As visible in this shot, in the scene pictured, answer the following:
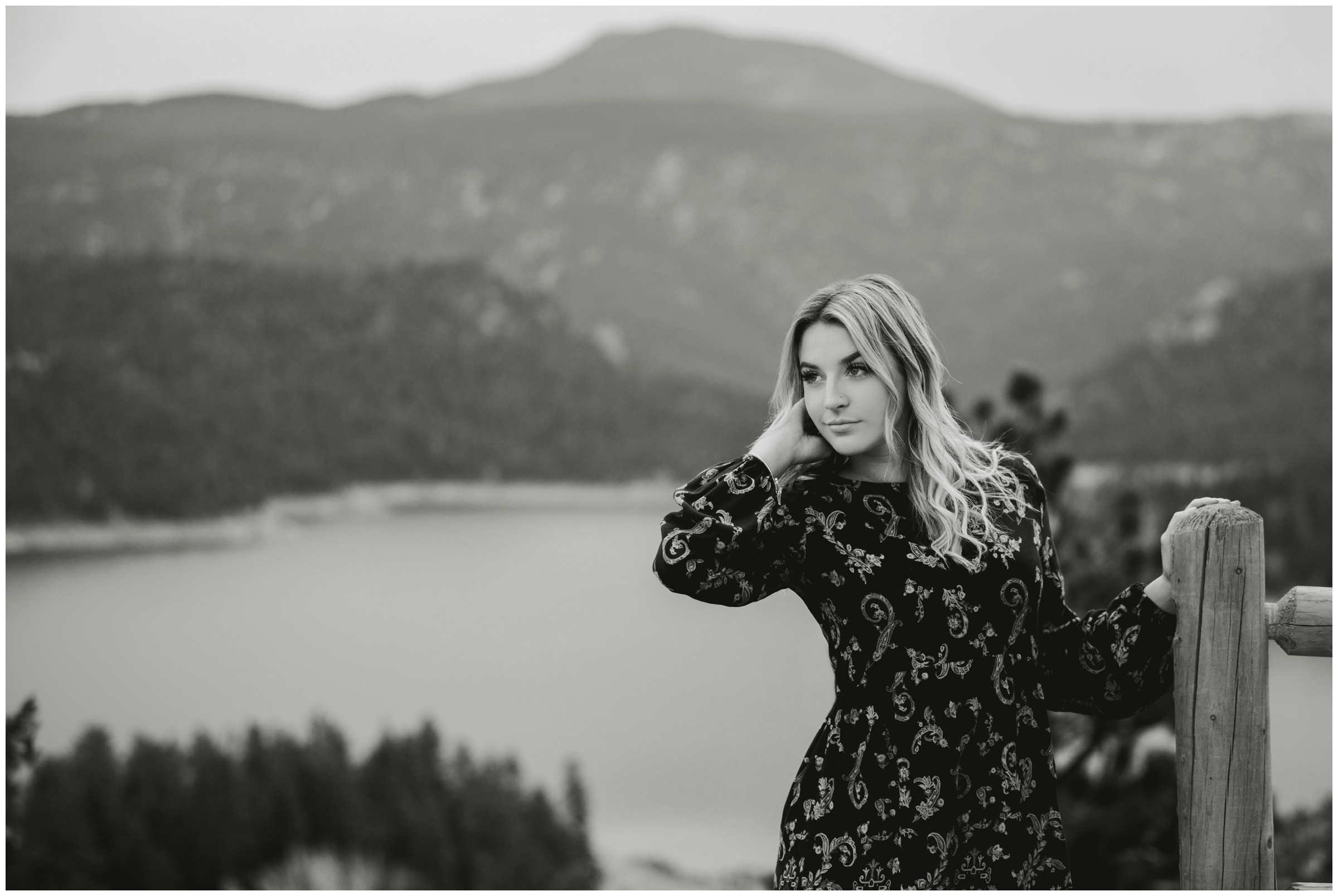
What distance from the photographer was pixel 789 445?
4.11ft

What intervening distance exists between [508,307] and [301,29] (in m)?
2.36

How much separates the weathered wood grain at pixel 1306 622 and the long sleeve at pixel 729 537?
58 cm

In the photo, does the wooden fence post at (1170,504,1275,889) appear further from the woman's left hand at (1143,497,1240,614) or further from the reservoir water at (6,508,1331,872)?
the reservoir water at (6,508,1331,872)

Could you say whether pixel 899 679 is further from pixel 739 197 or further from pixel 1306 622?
pixel 739 197

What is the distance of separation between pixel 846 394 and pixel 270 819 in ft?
17.3

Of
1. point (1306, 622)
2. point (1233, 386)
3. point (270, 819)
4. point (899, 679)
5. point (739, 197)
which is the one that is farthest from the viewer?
point (739, 197)

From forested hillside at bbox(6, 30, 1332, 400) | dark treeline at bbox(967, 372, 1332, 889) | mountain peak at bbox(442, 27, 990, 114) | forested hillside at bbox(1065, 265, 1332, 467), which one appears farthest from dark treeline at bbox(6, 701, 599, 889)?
mountain peak at bbox(442, 27, 990, 114)

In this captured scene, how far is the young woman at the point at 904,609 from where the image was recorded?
1174 mm

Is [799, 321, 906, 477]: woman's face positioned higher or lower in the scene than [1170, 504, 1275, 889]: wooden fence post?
higher

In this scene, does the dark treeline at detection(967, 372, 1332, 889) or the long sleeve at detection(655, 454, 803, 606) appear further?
the dark treeline at detection(967, 372, 1332, 889)

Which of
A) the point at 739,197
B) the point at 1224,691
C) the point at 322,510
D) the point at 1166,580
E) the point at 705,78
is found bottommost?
the point at 322,510

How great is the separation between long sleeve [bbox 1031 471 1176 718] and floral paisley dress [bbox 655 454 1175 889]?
3 cm

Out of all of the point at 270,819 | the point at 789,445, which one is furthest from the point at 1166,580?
the point at 270,819

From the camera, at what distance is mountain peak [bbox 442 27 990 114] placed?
320 inches
